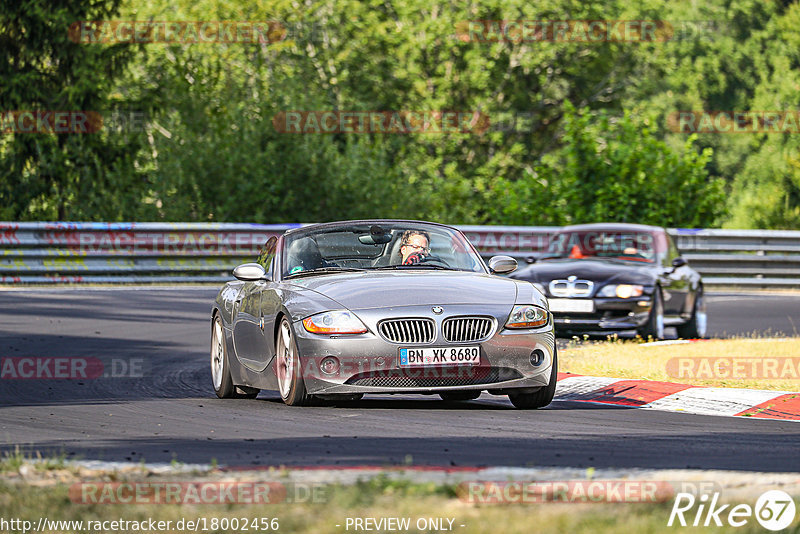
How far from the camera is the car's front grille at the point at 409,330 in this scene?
32.4 feet

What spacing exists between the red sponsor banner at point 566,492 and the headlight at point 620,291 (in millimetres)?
11087

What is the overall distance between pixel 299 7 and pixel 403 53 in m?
4.04

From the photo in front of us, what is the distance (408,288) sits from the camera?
1023cm

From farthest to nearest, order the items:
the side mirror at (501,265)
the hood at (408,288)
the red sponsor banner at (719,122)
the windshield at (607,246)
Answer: the red sponsor banner at (719,122), the windshield at (607,246), the side mirror at (501,265), the hood at (408,288)

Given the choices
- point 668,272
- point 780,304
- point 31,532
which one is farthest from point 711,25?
point 31,532

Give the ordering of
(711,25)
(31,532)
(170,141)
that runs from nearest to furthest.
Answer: (31,532), (170,141), (711,25)

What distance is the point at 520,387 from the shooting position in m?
10.2

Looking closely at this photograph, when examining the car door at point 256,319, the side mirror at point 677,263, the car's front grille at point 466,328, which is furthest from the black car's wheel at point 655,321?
the car's front grille at point 466,328

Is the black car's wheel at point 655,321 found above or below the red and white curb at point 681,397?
below

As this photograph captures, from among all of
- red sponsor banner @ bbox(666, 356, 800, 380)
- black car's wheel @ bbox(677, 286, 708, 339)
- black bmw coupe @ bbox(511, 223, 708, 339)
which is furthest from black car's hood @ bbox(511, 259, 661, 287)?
red sponsor banner @ bbox(666, 356, 800, 380)

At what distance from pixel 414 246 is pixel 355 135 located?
32.9 m

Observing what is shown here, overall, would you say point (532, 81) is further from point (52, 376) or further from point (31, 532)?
point (31, 532)

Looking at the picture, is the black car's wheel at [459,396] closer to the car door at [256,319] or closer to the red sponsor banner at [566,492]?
the car door at [256,319]

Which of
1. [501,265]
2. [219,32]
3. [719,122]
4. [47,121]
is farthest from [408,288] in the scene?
[719,122]
